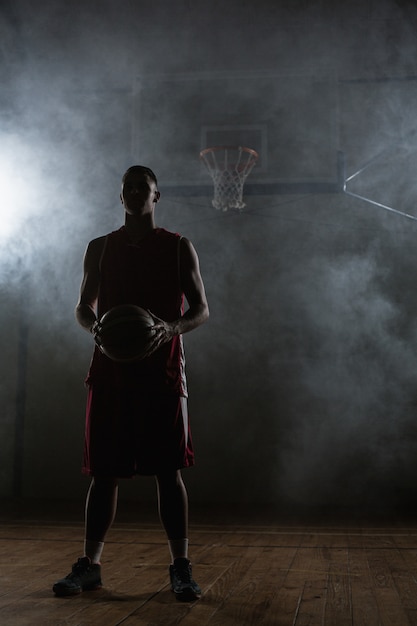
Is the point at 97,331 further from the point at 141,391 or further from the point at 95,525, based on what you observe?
the point at 95,525

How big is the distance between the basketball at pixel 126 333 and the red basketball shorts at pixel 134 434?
158 millimetres

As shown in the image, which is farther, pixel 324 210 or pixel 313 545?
pixel 324 210

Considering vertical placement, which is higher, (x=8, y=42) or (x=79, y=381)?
(x=8, y=42)

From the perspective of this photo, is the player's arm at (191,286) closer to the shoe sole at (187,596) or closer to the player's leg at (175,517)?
the player's leg at (175,517)

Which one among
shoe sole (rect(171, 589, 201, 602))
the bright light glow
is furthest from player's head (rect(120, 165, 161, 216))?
the bright light glow

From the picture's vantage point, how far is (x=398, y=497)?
5.23 m

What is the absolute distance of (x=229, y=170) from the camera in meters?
5.21

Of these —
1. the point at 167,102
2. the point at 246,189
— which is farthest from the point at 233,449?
the point at 167,102

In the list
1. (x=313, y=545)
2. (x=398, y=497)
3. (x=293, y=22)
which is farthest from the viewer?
(x=293, y=22)

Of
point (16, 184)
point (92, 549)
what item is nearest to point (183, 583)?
point (92, 549)

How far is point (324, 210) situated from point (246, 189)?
0.76m

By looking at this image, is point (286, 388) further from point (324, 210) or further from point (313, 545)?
point (313, 545)

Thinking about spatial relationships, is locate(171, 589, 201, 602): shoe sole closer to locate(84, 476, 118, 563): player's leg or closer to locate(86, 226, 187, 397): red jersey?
locate(84, 476, 118, 563): player's leg

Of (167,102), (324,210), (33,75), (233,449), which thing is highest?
(33,75)
